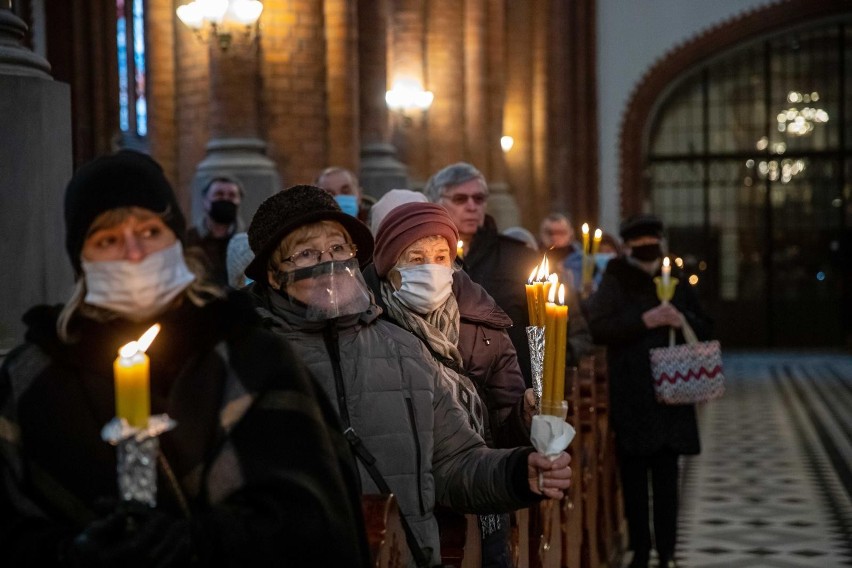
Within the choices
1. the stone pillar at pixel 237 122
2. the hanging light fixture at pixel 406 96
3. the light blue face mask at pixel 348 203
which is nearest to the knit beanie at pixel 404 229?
the light blue face mask at pixel 348 203

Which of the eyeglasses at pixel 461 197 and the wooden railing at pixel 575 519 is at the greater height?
the eyeglasses at pixel 461 197

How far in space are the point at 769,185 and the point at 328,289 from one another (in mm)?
21359

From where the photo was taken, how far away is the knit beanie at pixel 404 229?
3941 mm

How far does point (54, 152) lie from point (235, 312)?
89.4 inches

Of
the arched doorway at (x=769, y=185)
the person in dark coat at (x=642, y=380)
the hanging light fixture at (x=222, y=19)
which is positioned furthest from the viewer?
the arched doorway at (x=769, y=185)

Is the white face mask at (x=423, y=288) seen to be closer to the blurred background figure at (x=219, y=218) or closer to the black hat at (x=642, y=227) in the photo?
the blurred background figure at (x=219, y=218)

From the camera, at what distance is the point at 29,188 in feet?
13.9

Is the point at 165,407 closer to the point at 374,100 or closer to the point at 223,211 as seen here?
the point at 223,211

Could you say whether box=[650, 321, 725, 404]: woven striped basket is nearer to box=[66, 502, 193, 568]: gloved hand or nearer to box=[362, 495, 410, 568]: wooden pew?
box=[362, 495, 410, 568]: wooden pew

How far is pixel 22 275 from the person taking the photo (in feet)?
13.7

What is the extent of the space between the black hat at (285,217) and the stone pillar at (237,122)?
617 centimetres

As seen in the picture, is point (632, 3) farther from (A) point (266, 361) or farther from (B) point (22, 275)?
(A) point (266, 361)

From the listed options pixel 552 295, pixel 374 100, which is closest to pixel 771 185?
Answer: pixel 374 100

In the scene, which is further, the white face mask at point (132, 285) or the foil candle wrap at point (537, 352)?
the foil candle wrap at point (537, 352)
